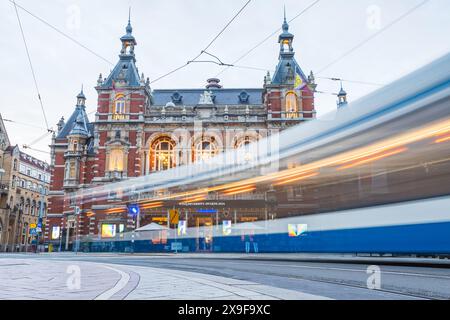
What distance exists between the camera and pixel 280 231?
11.0 metres

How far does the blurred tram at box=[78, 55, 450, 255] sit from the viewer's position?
22.7 feet

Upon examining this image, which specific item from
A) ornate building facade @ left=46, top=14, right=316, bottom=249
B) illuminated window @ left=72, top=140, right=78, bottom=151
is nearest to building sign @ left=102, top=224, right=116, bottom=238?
ornate building facade @ left=46, top=14, right=316, bottom=249

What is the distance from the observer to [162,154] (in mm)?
39031

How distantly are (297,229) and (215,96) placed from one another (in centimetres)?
3463

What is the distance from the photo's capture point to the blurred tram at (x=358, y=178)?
6.92 m

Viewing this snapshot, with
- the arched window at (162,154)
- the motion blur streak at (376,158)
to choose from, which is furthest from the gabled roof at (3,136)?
the motion blur streak at (376,158)

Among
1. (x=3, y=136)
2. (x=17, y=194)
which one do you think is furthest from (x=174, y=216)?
(x=17, y=194)

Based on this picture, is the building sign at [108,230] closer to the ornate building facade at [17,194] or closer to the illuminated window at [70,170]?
the illuminated window at [70,170]

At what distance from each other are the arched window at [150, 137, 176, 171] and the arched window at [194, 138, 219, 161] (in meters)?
2.26

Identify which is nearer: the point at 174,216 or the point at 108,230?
the point at 174,216

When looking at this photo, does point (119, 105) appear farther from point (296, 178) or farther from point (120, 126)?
point (296, 178)

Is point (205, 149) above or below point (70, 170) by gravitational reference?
above
